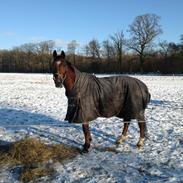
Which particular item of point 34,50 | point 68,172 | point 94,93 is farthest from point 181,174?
point 34,50

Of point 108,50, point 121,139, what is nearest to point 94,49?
point 108,50

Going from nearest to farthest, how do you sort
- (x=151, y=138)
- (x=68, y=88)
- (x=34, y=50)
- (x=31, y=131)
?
(x=68, y=88), (x=151, y=138), (x=31, y=131), (x=34, y=50)

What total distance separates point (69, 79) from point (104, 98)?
39.5 inches

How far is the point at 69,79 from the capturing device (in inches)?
285

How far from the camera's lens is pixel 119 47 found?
7956 centimetres

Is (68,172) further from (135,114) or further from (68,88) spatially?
(135,114)

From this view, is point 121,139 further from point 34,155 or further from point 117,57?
point 117,57

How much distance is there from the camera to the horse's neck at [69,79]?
7221 millimetres

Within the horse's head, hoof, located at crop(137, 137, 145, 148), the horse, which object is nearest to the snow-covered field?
hoof, located at crop(137, 137, 145, 148)

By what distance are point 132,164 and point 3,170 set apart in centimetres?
256

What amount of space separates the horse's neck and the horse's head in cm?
11

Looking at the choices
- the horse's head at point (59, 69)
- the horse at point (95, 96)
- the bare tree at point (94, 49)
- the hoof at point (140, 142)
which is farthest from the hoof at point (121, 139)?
the bare tree at point (94, 49)

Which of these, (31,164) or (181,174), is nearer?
(181,174)

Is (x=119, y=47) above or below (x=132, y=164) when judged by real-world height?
above
